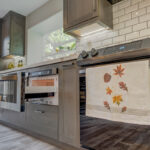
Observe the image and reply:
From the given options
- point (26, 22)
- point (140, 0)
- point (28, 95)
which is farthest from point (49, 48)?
point (140, 0)

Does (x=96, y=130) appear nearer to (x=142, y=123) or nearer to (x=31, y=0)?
(x=142, y=123)

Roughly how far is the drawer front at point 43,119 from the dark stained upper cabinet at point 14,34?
168 centimetres

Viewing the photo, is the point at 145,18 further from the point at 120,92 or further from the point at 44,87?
the point at 44,87

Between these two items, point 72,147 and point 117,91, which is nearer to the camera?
point 117,91

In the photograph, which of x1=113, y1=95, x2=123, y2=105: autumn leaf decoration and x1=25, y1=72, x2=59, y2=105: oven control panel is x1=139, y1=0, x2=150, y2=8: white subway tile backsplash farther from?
x1=25, y1=72, x2=59, y2=105: oven control panel

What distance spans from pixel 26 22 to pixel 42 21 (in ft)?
2.14

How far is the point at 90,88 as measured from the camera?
1.19 m

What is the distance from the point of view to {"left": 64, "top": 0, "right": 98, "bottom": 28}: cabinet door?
1.44 meters

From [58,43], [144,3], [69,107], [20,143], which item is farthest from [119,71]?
[58,43]

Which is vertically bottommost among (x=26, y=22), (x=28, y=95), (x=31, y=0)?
(x=28, y=95)

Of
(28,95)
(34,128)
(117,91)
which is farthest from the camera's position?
(34,128)

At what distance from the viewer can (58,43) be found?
2.88m

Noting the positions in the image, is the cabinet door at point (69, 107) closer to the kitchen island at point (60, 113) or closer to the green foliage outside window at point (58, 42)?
the kitchen island at point (60, 113)

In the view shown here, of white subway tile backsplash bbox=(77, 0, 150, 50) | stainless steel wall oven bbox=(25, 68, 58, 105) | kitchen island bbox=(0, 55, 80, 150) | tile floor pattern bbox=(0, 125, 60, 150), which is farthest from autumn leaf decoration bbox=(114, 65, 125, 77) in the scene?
tile floor pattern bbox=(0, 125, 60, 150)
